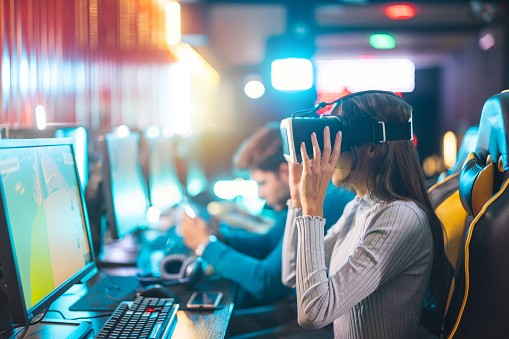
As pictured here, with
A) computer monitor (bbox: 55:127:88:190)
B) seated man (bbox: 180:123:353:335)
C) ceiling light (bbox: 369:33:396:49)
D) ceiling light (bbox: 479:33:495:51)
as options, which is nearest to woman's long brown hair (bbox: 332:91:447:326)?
seated man (bbox: 180:123:353:335)

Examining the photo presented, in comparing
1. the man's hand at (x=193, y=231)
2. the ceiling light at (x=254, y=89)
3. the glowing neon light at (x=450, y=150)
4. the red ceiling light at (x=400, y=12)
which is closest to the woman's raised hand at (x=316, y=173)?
the man's hand at (x=193, y=231)

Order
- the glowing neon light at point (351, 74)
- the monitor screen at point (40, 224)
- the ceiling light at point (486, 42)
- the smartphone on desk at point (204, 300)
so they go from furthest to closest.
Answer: the glowing neon light at point (351, 74)
the ceiling light at point (486, 42)
the smartphone on desk at point (204, 300)
the monitor screen at point (40, 224)

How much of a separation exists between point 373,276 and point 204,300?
52cm

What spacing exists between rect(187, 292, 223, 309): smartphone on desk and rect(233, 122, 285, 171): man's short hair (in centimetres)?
69

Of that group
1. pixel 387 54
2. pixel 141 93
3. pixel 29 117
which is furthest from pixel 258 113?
pixel 387 54

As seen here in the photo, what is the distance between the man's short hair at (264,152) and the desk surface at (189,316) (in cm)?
62

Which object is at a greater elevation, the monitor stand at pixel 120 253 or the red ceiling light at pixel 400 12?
the red ceiling light at pixel 400 12

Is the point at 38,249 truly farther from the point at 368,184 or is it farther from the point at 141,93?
the point at 141,93

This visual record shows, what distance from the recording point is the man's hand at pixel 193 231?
175 cm

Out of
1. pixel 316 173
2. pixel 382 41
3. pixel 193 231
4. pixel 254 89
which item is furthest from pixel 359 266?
pixel 382 41

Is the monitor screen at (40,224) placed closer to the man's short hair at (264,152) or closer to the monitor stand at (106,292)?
the monitor stand at (106,292)

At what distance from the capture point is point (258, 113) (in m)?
4.23

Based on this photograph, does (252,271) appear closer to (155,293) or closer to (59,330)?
(155,293)

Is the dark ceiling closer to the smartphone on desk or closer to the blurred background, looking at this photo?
the blurred background
